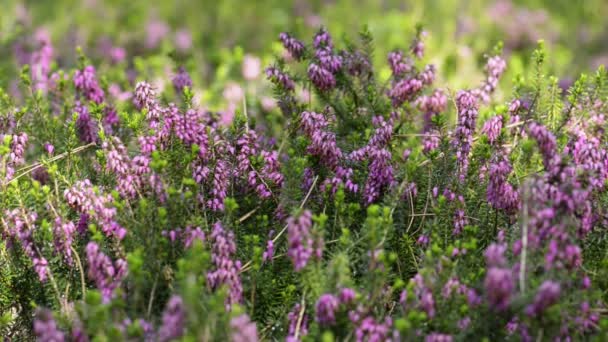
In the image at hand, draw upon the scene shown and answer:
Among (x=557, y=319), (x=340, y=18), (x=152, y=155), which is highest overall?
(x=340, y=18)

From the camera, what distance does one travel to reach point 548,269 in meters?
3.28

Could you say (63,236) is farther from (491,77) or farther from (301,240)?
(491,77)

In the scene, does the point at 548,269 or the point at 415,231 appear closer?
the point at 548,269

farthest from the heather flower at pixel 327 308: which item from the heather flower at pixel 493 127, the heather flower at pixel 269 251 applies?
the heather flower at pixel 493 127

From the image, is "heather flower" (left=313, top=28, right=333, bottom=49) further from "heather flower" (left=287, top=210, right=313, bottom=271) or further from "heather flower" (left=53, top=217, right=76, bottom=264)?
"heather flower" (left=53, top=217, right=76, bottom=264)

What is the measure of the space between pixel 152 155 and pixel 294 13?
27.5 ft

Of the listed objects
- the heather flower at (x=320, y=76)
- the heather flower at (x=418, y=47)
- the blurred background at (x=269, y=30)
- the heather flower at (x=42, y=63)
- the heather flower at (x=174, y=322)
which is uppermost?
the blurred background at (x=269, y=30)

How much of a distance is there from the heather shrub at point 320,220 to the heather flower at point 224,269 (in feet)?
0.04

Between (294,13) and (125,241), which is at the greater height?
(294,13)

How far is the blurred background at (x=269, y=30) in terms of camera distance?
8.69 metres

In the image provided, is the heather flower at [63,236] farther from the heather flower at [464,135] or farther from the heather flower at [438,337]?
the heather flower at [464,135]

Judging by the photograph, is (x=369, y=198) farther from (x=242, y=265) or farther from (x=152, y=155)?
(x=152, y=155)

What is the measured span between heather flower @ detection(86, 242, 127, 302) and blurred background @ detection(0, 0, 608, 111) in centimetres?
458

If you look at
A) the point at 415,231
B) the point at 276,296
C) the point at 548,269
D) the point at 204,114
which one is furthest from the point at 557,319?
the point at 204,114
